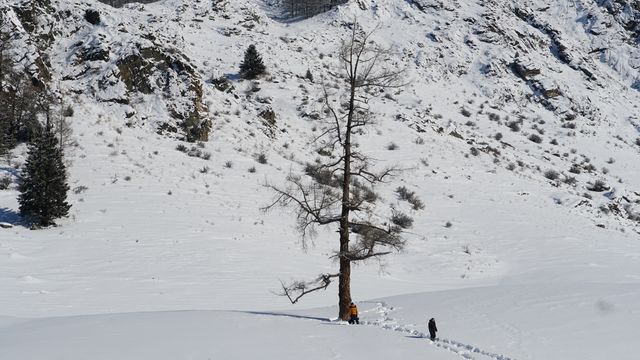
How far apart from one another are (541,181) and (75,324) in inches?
1255

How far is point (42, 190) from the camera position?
62.7 feet

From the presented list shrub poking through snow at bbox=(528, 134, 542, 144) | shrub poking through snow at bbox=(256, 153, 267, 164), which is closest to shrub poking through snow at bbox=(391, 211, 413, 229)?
shrub poking through snow at bbox=(256, 153, 267, 164)

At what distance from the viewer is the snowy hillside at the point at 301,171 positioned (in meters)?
11.0

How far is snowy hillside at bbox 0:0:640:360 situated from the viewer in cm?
1099

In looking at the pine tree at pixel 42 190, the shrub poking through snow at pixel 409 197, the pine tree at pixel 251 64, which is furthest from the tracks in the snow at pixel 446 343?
the pine tree at pixel 251 64

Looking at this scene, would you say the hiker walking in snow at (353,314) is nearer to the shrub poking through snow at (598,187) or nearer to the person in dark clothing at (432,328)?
the person in dark clothing at (432,328)

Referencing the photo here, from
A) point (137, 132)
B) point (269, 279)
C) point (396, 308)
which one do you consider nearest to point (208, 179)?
point (137, 132)

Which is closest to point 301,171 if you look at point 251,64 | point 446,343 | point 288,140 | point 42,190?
point 288,140

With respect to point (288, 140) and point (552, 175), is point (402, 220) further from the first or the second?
point (552, 175)

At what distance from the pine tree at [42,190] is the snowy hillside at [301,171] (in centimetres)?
55

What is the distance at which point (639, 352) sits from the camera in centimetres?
928

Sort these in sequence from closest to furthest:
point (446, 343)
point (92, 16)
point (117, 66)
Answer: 1. point (446, 343)
2. point (117, 66)
3. point (92, 16)

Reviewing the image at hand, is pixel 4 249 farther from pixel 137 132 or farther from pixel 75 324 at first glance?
pixel 137 132

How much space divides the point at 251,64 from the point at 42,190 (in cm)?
2474
